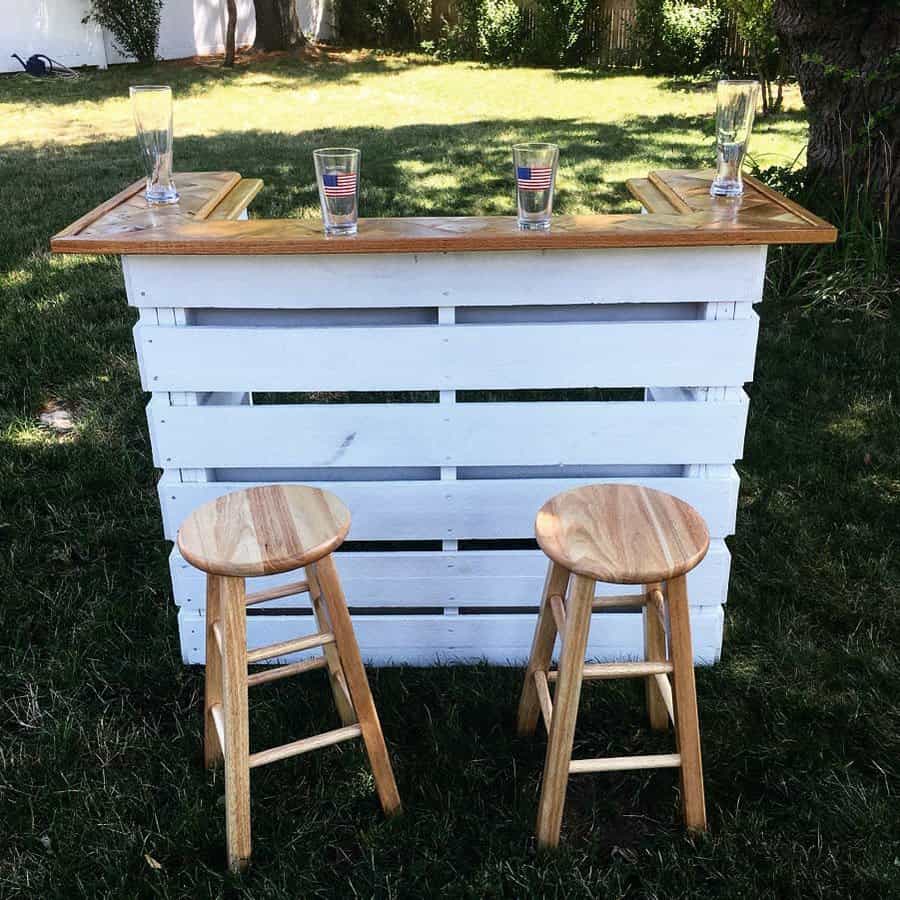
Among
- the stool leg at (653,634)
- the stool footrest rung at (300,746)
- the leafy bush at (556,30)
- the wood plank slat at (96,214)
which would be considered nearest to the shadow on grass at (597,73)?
the leafy bush at (556,30)

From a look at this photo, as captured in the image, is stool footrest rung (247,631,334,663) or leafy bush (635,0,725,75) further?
leafy bush (635,0,725,75)

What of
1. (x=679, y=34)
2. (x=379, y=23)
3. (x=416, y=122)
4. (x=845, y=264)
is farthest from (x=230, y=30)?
Answer: (x=845, y=264)

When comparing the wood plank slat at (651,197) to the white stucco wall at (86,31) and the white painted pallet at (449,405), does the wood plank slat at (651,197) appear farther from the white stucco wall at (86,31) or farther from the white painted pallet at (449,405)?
the white stucco wall at (86,31)

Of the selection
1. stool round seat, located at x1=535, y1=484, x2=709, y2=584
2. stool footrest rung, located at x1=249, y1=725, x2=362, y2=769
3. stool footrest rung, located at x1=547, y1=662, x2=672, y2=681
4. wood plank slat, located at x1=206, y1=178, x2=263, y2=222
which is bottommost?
stool footrest rung, located at x1=249, y1=725, x2=362, y2=769

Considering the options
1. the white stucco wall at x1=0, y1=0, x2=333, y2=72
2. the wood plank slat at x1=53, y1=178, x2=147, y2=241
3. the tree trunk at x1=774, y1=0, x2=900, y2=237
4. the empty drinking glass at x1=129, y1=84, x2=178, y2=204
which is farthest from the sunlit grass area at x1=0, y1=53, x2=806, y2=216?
the empty drinking glass at x1=129, y1=84, x2=178, y2=204

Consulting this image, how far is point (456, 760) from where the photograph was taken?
2342 millimetres

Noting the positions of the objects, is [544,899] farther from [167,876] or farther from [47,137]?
[47,137]

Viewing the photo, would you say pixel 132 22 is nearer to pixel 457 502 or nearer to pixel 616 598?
pixel 457 502

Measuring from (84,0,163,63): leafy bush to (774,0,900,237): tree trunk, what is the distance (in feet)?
42.8

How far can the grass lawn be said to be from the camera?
206 cm

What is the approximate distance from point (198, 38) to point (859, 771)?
1772 cm

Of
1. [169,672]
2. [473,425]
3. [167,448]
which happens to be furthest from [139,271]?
[169,672]

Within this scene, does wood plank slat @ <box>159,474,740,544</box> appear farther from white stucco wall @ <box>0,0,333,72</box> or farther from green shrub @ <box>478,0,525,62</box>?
green shrub @ <box>478,0,525,62</box>

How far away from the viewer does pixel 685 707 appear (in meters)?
2.04
